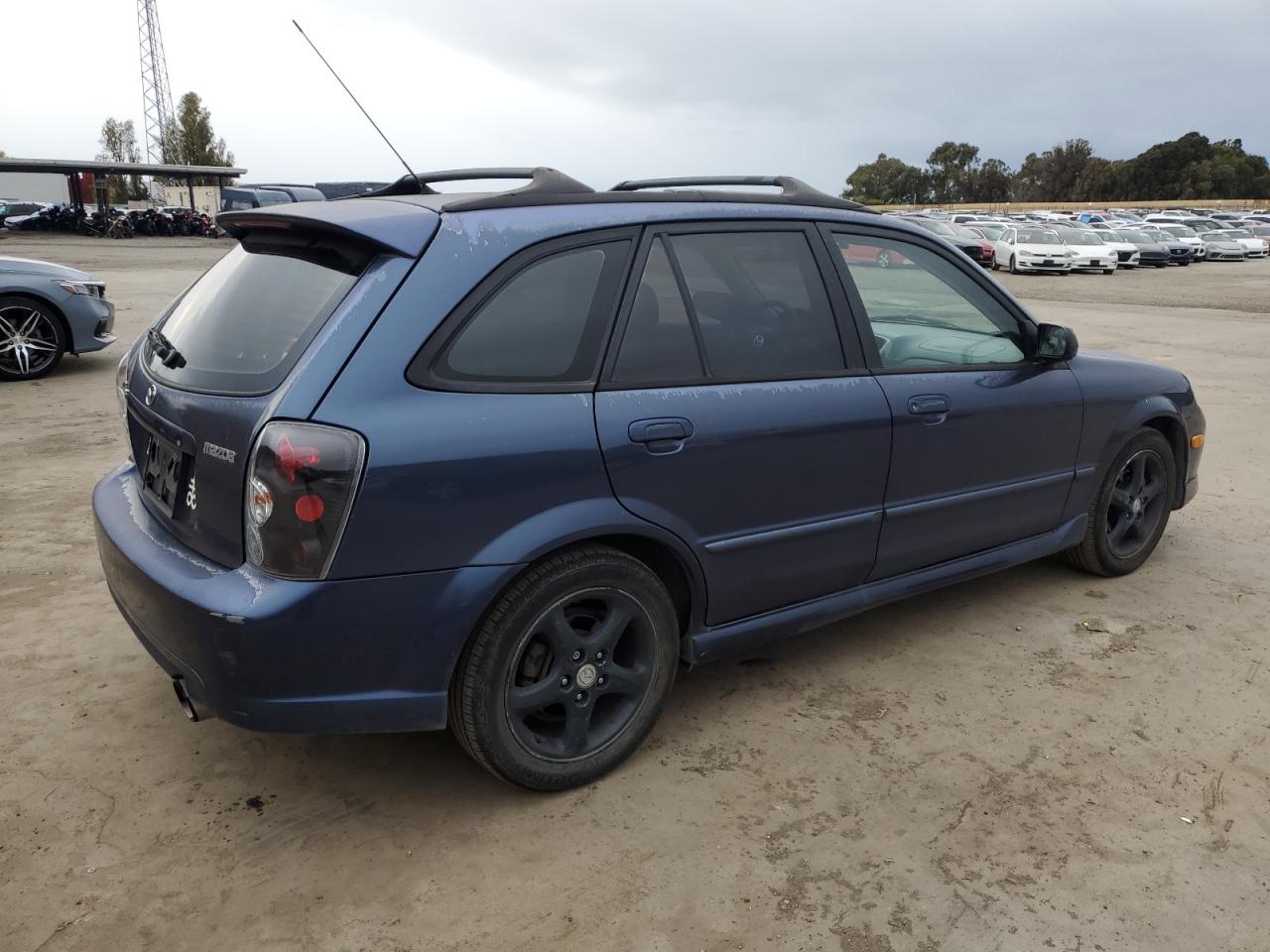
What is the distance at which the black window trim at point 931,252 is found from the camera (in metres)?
3.56

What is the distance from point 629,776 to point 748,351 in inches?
53.6

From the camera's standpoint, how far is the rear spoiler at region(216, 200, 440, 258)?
272 centimetres

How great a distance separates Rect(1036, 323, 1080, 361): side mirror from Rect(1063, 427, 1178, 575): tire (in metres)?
0.80

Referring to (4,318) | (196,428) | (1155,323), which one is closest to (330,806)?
(196,428)

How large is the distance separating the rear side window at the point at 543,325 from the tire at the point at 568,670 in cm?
51

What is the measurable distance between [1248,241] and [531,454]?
1739 inches

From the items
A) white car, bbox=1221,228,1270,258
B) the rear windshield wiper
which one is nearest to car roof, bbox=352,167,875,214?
the rear windshield wiper

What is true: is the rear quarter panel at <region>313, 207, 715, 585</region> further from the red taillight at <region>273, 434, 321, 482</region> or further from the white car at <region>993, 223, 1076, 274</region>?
the white car at <region>993, 223, 1076, 274</region>

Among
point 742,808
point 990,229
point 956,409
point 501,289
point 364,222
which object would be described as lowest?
point 742,808

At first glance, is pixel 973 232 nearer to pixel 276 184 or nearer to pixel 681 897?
pixel 276 184

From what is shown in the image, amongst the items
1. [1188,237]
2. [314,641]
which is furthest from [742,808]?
[1188,237]

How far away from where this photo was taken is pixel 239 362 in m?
2.78

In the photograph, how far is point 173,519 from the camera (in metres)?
2.88

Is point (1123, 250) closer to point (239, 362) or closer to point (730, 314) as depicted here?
point (730, 314)
